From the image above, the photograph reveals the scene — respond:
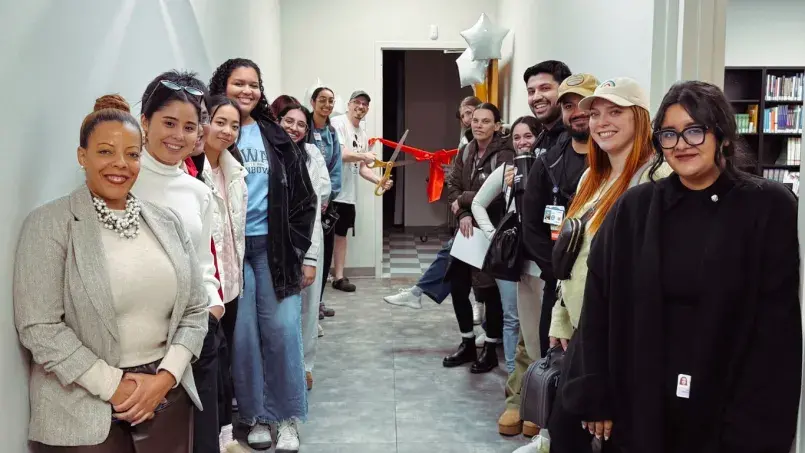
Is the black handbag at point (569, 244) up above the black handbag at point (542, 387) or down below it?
above

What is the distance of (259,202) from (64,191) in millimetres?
1194

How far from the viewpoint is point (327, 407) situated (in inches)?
153

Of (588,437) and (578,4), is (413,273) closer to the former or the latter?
(578,4)

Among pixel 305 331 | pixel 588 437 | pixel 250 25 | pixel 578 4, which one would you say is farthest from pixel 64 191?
pixel 250 25

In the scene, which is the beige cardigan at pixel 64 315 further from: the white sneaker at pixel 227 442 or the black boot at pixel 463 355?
the black boot at pixel 463 355

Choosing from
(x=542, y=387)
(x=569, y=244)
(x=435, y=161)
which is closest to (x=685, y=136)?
(x=569, y=244)

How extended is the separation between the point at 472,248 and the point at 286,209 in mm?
1311

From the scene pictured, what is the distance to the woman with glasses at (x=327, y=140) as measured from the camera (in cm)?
502

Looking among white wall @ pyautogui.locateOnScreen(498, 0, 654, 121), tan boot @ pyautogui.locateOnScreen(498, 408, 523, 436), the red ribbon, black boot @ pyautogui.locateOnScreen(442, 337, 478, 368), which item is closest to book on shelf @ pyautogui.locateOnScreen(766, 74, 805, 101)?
white wall @ pyautogui.locateOnScreen(498, 0, 654, 121)

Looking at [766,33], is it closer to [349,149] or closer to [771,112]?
[771,112]

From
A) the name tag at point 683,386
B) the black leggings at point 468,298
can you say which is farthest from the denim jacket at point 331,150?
the name tag at point 683,386

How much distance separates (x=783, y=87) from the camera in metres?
7.93

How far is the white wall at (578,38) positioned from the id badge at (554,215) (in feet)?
2.13

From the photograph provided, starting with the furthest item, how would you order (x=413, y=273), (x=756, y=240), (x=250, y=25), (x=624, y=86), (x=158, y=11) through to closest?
(x=413, y=273), (x=250, y=25), (x=158, y=11), (x=624, y=86), (x=756, y=240)
